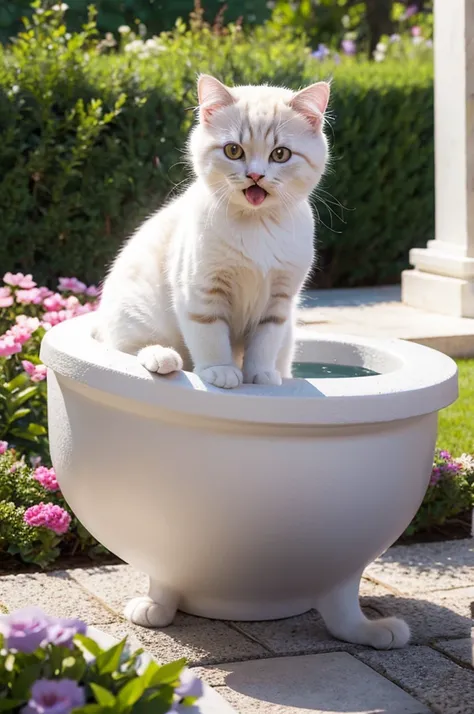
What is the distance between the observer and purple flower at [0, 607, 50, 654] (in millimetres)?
1791

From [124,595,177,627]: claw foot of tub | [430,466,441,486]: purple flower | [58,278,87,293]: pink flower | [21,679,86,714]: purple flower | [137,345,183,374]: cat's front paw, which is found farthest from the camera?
[58,278,87,293]: pink flower

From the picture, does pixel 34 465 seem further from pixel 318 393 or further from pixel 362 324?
pixel 362 324

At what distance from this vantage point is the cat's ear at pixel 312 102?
109 inches

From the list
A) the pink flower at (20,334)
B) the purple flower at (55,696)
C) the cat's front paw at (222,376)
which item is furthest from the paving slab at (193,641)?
the pink flower at (20,334)

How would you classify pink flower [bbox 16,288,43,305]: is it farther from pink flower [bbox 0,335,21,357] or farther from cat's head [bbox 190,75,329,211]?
cat's head [bbox 190,75,329,211]

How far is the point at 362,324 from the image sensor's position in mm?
6258

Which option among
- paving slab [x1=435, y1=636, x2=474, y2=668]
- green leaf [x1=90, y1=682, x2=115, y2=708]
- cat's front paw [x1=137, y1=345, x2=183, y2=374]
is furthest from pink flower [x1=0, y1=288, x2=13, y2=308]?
green leaf [x1=90, y1=682, x2=115, y2=708]

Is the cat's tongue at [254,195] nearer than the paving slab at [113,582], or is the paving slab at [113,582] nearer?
the cat's tongue at [254,195]

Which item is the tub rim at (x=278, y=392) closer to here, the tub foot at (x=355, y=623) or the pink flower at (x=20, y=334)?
the tub foot at (x=355, y=623)

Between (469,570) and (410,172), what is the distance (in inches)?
206

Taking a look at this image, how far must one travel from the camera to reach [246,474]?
2625 mm

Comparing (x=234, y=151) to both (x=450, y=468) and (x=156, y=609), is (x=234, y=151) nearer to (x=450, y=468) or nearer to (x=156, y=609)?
(x=156, y=609)

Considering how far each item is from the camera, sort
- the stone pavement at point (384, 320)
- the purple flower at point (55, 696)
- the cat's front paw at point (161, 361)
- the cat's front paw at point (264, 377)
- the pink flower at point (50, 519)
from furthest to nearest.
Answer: the stone pavement at point (384, 320), the pink flower at point (50, 519), the cat's front paw at point (264, 377), the cat's front paw at point (161, 361), the purple flower at point (55, 696)

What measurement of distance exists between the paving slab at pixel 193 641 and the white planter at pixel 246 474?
0.05m
